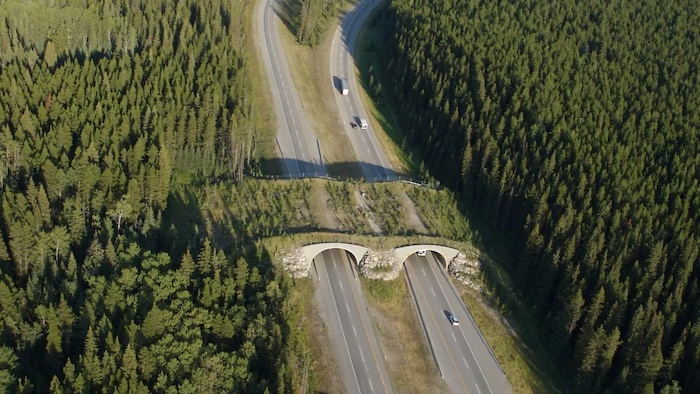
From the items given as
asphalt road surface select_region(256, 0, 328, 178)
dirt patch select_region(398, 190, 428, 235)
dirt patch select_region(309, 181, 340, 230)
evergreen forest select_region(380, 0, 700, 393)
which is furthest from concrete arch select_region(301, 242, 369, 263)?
asphalt road surface select_region(256, 0, 328, 178)

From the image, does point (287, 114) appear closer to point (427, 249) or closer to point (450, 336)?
point (427, 249)

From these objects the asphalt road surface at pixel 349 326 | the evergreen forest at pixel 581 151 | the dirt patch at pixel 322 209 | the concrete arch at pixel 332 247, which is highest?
the evergreen forest at pixel 581 151

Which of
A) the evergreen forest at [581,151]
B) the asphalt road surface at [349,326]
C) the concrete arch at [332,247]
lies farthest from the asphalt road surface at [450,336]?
the evergreen forest at [581,151]

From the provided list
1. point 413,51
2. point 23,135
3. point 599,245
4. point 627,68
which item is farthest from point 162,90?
point 627,68

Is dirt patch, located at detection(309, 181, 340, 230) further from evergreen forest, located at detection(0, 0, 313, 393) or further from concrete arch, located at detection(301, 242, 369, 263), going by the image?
evergreen forest, located at detection(0, 0, 313, 393)

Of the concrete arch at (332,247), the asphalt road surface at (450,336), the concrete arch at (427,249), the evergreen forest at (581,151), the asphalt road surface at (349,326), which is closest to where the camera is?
the asphalt road surface at (349,326)

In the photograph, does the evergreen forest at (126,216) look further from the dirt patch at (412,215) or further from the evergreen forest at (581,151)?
the evergreen forest at (581,151)
